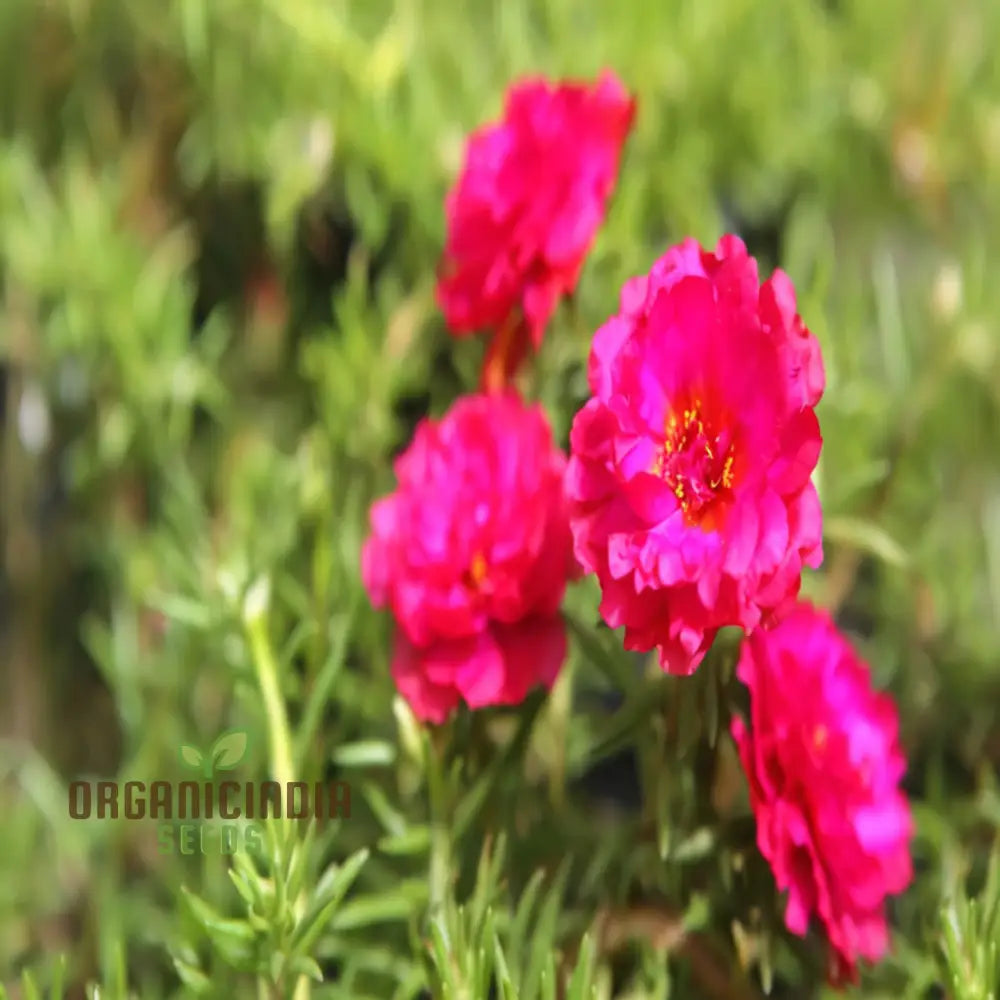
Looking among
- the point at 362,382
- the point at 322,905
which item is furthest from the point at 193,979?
the point at 362,382

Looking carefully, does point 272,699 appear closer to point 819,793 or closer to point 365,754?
point 365,754

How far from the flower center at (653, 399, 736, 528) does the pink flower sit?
0.06 metres

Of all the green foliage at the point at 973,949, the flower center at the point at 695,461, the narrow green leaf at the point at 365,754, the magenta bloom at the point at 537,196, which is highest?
the magenta bloom at the point at 537,196

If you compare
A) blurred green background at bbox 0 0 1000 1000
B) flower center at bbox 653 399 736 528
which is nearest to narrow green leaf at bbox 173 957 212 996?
blurred green background at bbox 0 0 1000 1000

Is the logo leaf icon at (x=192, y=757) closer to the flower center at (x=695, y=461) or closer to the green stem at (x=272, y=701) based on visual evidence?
the green stem at (x=272, y=701)

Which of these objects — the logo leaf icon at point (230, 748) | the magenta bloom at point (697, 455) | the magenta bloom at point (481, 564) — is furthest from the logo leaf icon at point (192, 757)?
the magenta bloom at point (697, 455)

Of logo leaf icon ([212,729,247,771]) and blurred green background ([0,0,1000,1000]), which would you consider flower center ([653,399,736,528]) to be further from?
logo leaf icon ([212,729,247,771])

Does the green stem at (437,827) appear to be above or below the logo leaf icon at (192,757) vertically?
below

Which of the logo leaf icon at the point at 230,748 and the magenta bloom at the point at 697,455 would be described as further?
the logo leaf icon at the point at 230,748

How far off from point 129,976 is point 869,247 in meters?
0.65

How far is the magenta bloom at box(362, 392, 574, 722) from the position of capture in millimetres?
371

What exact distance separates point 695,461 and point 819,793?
0.13 meters

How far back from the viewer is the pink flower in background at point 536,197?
1.33 ft

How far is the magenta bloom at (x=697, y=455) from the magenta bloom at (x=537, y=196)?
3.4 inches
